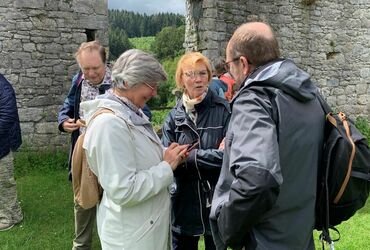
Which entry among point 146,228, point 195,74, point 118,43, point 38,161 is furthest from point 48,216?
point 118,43

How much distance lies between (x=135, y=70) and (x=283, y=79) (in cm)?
81

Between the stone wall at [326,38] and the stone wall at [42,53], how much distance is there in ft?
7.06

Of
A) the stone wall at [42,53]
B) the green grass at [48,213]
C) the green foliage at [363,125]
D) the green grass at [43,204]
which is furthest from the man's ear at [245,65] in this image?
the green foliage at [363,125]

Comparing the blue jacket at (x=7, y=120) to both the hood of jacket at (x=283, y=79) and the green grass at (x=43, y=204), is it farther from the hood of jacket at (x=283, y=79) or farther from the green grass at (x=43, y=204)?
the hood of jacket at (x=283, y=79)

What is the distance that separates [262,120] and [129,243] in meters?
1.02

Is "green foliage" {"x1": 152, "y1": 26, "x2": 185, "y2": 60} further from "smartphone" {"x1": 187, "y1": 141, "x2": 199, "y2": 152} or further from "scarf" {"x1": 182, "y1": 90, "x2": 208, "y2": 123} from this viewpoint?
"smartphone" {"x1": 187, "y1": 141, "x2": 199, "y2": 152}

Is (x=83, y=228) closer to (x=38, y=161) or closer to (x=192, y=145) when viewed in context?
(x=192, y=145)

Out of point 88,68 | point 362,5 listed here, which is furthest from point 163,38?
point 88,68

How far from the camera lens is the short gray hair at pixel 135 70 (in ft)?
7.41

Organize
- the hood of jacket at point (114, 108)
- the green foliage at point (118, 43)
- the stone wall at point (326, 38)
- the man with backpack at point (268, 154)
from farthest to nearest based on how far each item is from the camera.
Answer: the green foliage at point (118, 43)
the stone wall at point (326, 38)
the hood of jacket at point (114, 108)
the man with backpack at point (268, 154)

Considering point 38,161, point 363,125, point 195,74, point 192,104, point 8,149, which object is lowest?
point 38,161

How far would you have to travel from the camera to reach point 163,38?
52.7 m

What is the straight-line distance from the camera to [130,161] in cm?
217

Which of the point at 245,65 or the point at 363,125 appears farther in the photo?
the point at 363,125
